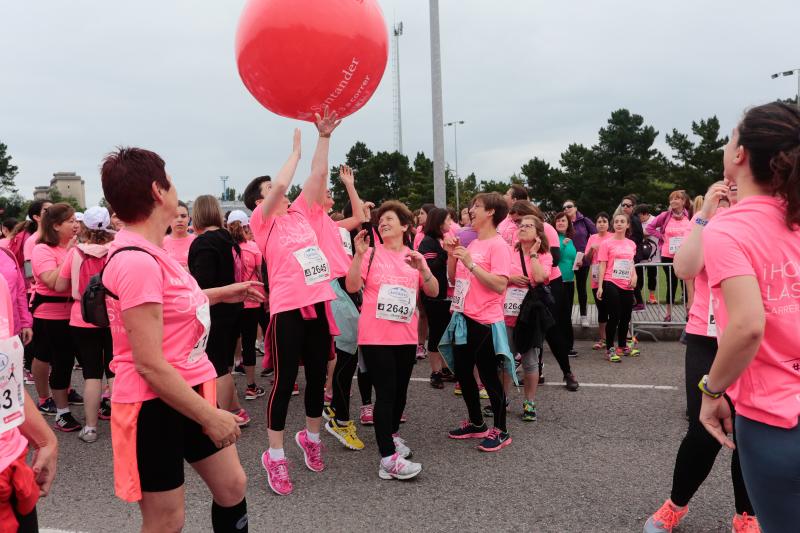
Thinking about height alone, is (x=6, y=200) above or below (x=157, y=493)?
above

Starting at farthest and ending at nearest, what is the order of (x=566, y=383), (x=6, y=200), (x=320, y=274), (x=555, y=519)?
(x=6, y=200) → (x=566, y=383) → (x=320, y=274) → (x=555, y=519)

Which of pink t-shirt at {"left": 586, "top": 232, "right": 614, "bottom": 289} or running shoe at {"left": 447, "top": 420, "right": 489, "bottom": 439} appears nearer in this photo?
running shoe at {"left": 447, "top": 420, "right": 489, "bottom": 439}

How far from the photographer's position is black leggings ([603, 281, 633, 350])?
7438 mm

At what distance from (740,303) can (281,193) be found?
276 centimetres

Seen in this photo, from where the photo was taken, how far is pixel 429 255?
20.6 ft

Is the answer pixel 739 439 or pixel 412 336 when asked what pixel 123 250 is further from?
pixel 412 336

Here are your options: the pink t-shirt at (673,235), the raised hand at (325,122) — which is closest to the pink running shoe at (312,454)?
the raised hand at (325,122)

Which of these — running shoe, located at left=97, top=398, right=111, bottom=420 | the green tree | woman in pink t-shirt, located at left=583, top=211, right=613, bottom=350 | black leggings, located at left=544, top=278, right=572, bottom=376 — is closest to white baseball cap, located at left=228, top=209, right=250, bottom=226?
running shoe, located at left=97, top=398, right=111, bottom=420

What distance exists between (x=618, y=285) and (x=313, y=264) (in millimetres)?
4777

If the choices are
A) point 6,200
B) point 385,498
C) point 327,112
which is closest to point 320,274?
point 327,112

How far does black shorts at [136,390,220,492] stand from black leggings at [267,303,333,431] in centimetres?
174

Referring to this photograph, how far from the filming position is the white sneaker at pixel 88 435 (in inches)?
195

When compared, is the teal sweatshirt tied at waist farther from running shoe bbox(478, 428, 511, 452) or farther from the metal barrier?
the metal barrier

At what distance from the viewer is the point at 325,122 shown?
3721 mm
